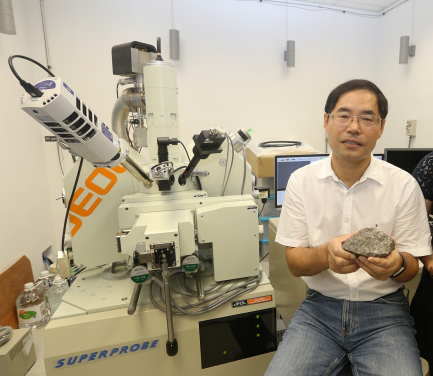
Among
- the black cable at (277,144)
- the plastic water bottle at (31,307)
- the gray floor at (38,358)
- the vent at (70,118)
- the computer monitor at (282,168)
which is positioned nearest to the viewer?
the vent at (70,118)

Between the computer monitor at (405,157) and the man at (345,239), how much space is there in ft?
3.32

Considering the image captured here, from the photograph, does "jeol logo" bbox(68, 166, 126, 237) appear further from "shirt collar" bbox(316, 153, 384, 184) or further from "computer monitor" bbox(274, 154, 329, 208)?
"computer monitor" bbox(274, 154, 329, 208)

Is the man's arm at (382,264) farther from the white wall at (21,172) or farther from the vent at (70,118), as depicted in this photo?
the white wall at (21,172)

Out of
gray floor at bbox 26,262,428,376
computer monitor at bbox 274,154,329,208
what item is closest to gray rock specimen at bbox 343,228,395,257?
computer monitor at bbox 274,154,329,208

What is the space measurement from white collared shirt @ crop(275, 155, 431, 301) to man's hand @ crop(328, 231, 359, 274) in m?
0.18

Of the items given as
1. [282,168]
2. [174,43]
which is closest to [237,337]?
[282,168]

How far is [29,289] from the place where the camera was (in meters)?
1.71

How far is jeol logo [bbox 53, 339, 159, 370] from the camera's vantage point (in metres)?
0.93

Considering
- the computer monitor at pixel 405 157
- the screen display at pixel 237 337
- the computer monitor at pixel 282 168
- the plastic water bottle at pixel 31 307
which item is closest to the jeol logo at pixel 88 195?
the screen display at pixel 237 337

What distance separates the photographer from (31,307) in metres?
1.71

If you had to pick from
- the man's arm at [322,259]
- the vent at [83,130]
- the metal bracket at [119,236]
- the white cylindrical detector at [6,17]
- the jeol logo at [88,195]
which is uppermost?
the white cylindrical detector at [6,17]

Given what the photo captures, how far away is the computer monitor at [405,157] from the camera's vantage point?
1781mm

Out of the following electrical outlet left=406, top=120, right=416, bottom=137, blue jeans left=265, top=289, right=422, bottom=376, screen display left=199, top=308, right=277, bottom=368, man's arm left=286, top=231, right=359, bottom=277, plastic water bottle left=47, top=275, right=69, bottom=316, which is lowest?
plastic water bottle left=47, top=275, right=69, bottom=316

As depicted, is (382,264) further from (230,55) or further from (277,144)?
(230,55)
